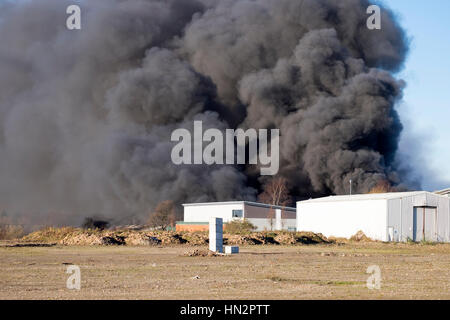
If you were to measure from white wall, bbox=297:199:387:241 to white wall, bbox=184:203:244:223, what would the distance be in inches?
307

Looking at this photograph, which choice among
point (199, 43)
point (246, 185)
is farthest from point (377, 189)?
point (199, 43)

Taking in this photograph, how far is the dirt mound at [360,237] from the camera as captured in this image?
1809 inches

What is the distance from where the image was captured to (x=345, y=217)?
4869 centimetres

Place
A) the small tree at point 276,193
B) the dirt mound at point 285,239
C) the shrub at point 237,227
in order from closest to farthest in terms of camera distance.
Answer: the dirt mound at point 285,239 → the shrub at point 237,227 → the small tree at point 276,193

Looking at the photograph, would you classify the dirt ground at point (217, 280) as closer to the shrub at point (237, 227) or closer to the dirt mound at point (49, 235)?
the dirt mound at point (49, 235)

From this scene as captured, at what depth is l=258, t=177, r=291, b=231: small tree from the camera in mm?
68131

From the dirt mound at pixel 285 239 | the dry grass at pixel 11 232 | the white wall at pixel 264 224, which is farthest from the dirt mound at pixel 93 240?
the white wall at pixel 264 224

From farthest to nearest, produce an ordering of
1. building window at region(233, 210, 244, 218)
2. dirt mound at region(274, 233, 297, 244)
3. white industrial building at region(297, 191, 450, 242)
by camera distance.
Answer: building window at region(233, 210, 244, 218) → white industrial building at region(297, 191, 450, 242) → dirt mound at region(274, 233, 297, 244)

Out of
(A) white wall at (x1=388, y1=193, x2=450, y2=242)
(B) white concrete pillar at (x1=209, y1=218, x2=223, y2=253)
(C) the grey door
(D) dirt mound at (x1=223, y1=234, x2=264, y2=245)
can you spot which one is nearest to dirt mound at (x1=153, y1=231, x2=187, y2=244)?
(D) dirt mound at (x1=223, y1=234, x2=264, y2=245)

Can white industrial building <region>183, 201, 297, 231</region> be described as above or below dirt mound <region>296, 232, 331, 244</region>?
above

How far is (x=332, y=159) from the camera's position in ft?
208

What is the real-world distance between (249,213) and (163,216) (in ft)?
28.9

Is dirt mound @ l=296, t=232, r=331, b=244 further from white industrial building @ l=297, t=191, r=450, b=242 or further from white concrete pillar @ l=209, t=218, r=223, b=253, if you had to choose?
white concrete pillar @ l=209, t=218, r=223, b=253
